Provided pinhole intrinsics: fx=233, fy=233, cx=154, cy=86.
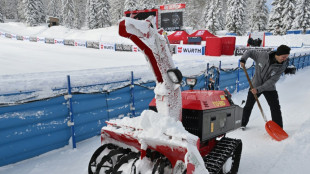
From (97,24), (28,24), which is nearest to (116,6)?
(97,24)

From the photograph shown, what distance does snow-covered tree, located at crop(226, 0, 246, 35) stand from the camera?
49219 mm

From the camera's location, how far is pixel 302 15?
128 feet

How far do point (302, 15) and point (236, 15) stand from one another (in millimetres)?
13143

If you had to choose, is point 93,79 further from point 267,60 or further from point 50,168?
point 267,60

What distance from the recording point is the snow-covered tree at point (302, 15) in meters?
39.0

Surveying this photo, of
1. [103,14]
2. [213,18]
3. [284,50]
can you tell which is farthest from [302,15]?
[103,14]

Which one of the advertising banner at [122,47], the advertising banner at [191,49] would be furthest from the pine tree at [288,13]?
the advertising banner at [122,47]

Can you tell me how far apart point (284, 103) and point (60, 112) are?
7.38m

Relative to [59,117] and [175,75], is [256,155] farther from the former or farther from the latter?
[59,117]

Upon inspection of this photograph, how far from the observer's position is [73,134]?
4.78 metres

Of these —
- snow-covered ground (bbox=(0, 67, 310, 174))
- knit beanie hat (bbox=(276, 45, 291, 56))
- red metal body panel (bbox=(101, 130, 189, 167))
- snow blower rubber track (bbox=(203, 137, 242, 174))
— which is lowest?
snow-covered ground (bbox=(0, 67, 310, 174))

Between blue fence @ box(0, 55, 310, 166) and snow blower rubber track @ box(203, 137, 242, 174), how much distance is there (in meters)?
1.41

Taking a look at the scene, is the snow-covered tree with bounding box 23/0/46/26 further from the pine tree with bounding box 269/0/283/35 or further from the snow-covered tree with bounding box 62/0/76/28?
the pine tree with bounding box 269/0/283/35

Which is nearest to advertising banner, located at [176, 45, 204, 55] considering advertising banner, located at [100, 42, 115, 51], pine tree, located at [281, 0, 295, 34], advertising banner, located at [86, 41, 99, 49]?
advertising banner, located at [100, 42, 115, 51]
